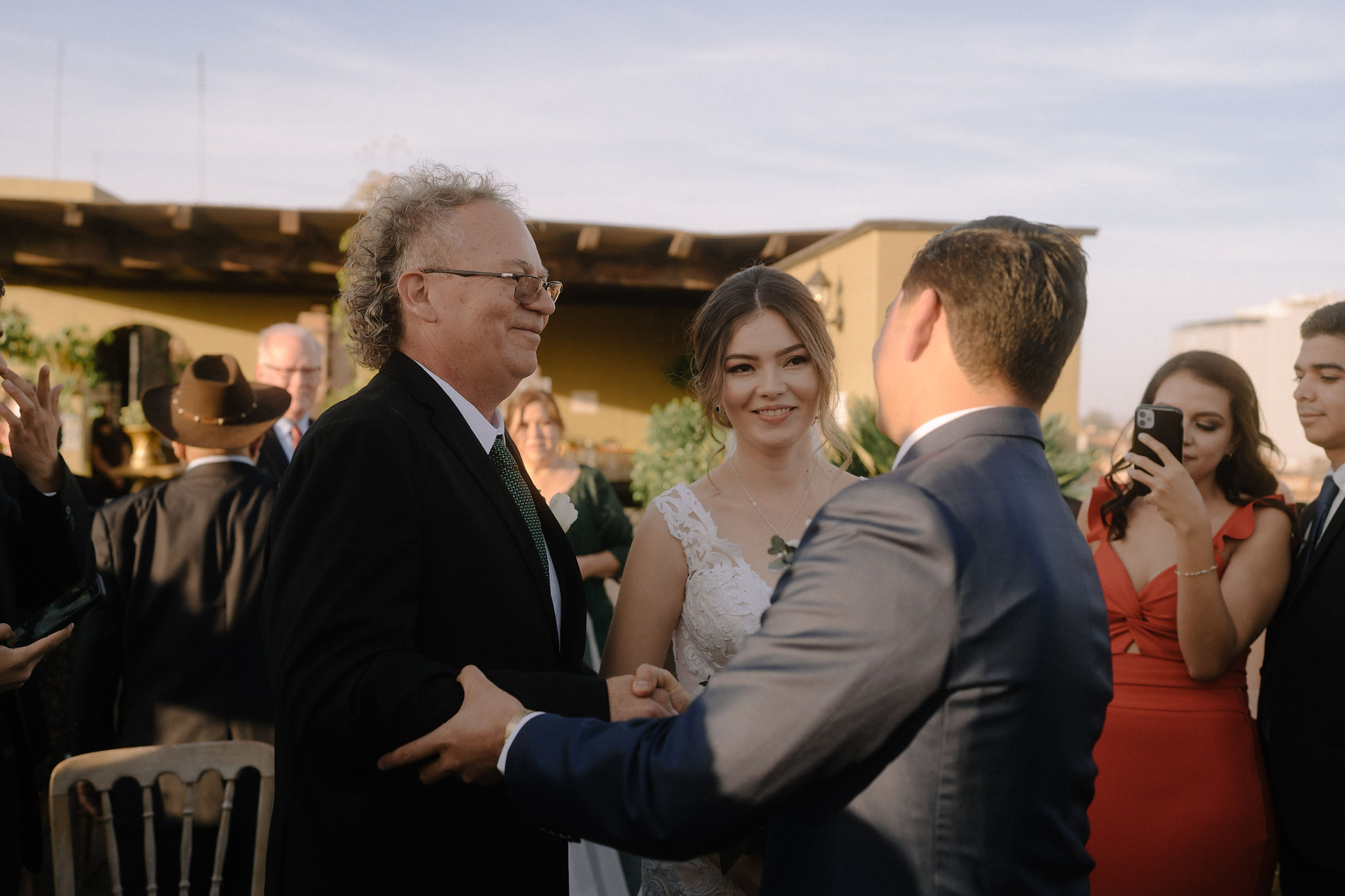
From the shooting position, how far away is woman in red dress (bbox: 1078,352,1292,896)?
2467mm

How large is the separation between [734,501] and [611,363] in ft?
35.5

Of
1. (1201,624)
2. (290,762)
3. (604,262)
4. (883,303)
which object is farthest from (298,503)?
(604,262)

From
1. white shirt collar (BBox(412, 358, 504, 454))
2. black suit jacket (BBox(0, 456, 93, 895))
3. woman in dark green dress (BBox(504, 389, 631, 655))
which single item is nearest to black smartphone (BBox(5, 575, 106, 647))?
black suit jacket (BBox(0, 456, 93, 895))

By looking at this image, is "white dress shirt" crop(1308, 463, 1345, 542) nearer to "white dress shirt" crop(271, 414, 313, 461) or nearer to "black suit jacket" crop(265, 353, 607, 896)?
"black suit jacket" crop(265, 353, 607, 896)

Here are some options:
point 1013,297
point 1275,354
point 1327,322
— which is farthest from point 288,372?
point 1275,354

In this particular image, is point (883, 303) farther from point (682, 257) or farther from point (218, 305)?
point (218, 305)

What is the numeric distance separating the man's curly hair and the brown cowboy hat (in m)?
1.80

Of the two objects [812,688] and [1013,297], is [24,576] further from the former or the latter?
[1013,297]

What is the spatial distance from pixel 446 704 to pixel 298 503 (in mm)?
436

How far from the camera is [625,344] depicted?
13406mm

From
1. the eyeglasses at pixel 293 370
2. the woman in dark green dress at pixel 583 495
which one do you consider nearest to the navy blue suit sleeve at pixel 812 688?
the woman in dark green dress at pixel 583 495

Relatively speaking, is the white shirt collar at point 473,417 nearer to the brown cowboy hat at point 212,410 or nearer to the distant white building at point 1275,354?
the brown cowboy hat at point 212,410

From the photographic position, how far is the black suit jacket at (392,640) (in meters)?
1.53

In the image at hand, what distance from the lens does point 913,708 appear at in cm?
117
